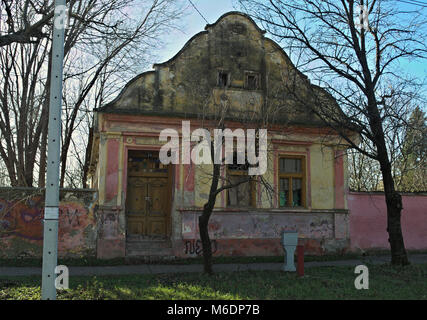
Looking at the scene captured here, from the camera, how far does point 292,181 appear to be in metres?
15.0

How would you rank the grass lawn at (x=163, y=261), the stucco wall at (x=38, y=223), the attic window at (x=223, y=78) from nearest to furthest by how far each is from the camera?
the grass lawn at (x=163, y=261) → the stucco wall at (x=38, y=223) → the attic window at (x=223, y=78)

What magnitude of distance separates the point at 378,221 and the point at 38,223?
38.1 ft

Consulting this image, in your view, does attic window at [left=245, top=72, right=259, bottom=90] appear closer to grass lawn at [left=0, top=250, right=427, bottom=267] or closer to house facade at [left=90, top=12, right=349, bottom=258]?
house facade at [left=90, top=12, right=349, bottom=258]

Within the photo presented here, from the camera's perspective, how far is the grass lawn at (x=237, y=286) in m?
7.56

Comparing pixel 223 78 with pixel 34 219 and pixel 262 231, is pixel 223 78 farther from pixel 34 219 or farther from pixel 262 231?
pixel 34 219

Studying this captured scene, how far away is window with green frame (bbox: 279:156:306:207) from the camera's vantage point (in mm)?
14797

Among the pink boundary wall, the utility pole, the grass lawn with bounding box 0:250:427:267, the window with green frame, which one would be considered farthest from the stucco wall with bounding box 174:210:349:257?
the utility pole

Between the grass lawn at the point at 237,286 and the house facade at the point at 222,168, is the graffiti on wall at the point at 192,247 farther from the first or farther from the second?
the grass lawn at the point at 237,286

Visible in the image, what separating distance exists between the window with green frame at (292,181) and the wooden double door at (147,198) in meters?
4.05

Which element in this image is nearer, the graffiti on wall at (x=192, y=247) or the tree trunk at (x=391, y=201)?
the tree trunk at (x=391, y=201)

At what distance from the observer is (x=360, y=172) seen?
27859mm

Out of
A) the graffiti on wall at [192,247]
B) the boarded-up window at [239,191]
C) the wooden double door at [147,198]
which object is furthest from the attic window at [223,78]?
the graffiti on wall at [192,247]
